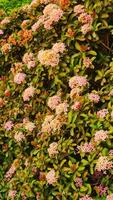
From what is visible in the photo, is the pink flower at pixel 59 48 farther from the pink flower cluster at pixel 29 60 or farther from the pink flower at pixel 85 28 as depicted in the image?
the pink flower cluster at pixel 29 60

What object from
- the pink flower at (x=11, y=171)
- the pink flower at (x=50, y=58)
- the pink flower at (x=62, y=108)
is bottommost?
the pink flower at (x=11, y=171)

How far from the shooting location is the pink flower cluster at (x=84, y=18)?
4527 millimetres

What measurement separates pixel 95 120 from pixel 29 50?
1282 millimetres

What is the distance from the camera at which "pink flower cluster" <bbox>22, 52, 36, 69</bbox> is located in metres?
4.96

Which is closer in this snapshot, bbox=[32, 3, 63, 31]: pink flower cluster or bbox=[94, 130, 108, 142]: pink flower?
bbox=[94, 130, 108, 142]: pink flower

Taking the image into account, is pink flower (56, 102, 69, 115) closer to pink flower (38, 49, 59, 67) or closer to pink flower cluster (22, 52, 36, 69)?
pink flower (38, 49, 59, 67)

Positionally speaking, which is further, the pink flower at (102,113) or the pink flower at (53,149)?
the pink flower at (53,149)

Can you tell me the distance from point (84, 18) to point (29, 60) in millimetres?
746

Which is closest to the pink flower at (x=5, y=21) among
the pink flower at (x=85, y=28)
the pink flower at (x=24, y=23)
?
the pink flower at (x=24, y=23)

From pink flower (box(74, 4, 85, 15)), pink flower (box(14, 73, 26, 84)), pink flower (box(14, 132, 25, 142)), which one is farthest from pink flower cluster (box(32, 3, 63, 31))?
pink flower (box(14, 132, 25, 142))

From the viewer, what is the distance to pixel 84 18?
459cm

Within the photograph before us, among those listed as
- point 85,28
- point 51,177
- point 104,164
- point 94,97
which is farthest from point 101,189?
point 85,28

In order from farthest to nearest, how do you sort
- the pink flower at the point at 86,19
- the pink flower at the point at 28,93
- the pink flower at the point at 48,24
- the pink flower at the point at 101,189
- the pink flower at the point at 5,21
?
the pink flower at the point at 5,21
the pink flower at the point at 28,93
the pink flower at the point at 48,24
the pink flower at the point at 86,19
the pink flower at the point at 101,189

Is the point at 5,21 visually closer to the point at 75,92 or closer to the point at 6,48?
the point at 6,48
